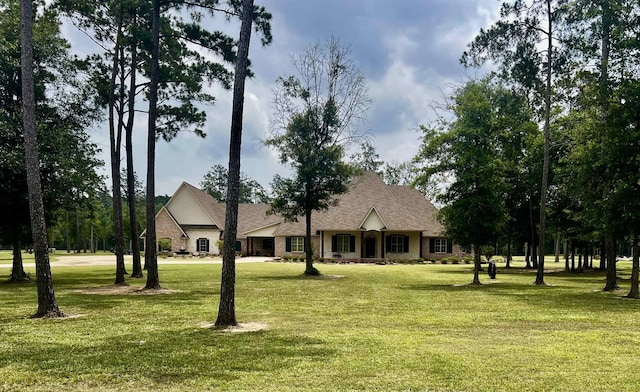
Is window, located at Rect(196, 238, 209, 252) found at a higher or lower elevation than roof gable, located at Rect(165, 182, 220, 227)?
lower

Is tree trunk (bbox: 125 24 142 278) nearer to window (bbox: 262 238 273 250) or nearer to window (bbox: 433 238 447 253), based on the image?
window (bbox: 433 238 447 253)

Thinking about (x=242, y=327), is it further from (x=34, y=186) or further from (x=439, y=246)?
(x=439, y=246)

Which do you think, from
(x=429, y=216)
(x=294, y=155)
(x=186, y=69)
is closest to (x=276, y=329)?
(x=186, y=69)

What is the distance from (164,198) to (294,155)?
111 m

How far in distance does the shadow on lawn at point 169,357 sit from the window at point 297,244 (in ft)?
123

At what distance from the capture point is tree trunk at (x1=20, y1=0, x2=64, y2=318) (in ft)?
38.5

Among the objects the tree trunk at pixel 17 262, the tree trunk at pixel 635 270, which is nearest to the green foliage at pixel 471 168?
the tree trunk at pixel 635 270

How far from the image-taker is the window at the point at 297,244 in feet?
156

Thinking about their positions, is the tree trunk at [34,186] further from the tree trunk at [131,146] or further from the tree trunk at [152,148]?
the tree trunk at [131,146]

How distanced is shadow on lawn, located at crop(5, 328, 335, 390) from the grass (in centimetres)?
3

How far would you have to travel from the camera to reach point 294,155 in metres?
27.5

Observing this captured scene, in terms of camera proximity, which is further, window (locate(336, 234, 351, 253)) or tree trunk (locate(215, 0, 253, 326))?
window (locate(336, 234, 351, 253))

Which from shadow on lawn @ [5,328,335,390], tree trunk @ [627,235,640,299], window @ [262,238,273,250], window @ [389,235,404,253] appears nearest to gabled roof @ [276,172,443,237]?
window @ [389,235,404,253]

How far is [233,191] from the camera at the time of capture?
1097 cm
